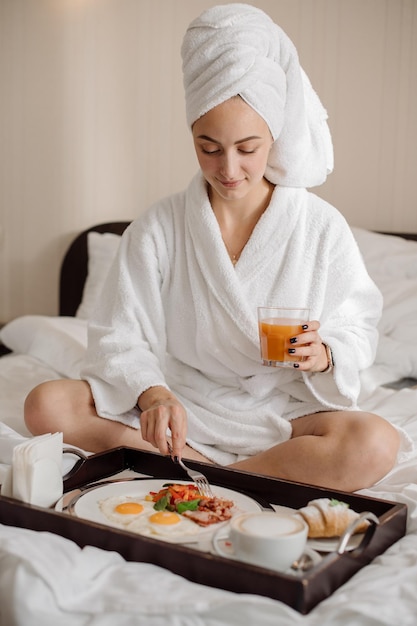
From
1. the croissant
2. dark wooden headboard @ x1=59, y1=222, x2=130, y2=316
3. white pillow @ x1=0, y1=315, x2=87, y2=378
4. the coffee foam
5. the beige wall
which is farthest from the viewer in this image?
dark wooden headboard @ x1=59, y1=222, x2=130, y2=316

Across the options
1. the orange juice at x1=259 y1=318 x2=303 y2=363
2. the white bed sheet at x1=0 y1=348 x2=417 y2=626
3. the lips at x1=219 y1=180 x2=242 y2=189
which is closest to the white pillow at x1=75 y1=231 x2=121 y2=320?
the lips at x1=219 y1=180 x2=242 y2=189

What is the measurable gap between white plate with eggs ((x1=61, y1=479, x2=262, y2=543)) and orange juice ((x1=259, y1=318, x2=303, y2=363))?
0.28 metres

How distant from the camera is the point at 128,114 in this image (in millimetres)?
3375

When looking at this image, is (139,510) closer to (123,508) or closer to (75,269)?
(123,508)

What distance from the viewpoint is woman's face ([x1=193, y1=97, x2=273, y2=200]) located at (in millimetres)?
1714

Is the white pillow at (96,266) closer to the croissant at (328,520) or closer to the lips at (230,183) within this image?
the lips at (230,183)

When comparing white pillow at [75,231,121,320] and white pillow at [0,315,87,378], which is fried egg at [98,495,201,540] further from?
white pillow at [75,231,121,320]

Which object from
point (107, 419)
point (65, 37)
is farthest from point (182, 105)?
point (107, 419)

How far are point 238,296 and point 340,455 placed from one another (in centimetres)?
44

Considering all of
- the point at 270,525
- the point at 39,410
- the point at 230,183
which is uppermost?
the point at 230,183

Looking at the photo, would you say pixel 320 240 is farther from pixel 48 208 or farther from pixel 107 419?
pixel 48 208

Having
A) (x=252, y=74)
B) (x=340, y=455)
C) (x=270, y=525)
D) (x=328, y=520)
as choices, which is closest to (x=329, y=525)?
(x=328, y=520)

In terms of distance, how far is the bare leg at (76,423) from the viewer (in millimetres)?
1778

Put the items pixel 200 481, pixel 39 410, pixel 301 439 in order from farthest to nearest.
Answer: pixel 39 410, pixel 301 439, pixel 200 481
